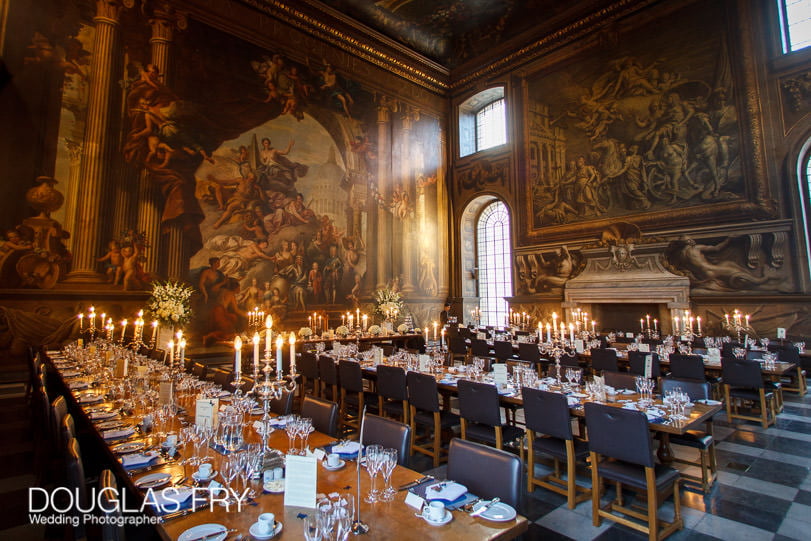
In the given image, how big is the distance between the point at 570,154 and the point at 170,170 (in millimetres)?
11926

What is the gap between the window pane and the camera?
16.8 meters

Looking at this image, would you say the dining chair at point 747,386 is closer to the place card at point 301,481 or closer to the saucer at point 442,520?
the saucer at point 442,520

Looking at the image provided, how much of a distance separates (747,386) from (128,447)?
24.6 feet

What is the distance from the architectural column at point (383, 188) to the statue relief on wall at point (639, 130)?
16.6 feet

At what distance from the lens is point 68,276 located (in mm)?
8641

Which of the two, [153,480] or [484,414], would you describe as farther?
[484,414]

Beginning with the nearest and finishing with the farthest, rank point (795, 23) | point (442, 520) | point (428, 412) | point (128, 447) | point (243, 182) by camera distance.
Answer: point (442, 520) → point (128, 447) → point (428, 412) → point (795, 23) → point (243, 182)

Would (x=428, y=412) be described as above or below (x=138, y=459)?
below

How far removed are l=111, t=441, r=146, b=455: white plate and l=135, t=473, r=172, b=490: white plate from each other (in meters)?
0.52

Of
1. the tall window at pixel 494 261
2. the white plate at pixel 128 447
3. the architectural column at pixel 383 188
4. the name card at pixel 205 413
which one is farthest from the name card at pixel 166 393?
the tall window at pixel 494 261

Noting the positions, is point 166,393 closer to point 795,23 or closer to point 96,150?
point 96,150

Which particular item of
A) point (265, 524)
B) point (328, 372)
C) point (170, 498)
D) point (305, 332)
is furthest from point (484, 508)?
point (305, 332)

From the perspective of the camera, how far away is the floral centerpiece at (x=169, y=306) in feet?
28.7

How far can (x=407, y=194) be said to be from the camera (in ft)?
51.2
